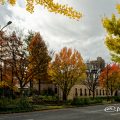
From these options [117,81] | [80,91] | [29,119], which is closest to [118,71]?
[117,81]

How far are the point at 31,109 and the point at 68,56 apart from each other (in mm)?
16238

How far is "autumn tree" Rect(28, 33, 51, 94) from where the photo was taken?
1877 inches

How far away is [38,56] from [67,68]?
442 cm

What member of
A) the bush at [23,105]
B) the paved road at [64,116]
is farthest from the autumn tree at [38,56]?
the paved road at [64,116]

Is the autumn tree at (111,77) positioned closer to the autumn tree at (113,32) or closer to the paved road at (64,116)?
the paved road at (64,116)

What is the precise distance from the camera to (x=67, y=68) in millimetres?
49406

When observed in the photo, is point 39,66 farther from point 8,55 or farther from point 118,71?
point 118,71

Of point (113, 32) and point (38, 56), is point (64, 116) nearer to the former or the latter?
point (113, 32)

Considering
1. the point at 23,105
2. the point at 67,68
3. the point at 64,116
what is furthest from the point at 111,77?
the point at 64,116

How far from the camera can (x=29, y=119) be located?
2345 centimetres

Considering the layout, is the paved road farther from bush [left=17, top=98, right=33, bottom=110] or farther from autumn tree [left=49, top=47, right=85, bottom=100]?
autumn tree [left=49, top=47, right=85, bottom=100]

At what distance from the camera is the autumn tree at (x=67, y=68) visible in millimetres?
49500

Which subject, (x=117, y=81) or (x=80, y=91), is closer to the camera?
(x=117, y=81)

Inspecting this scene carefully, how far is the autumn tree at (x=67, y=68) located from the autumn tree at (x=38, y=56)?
57.0 inches
